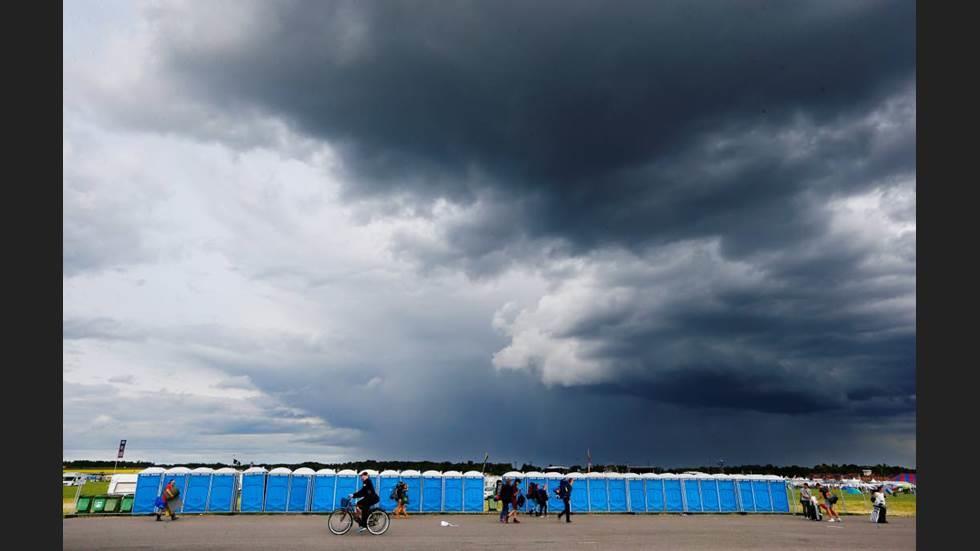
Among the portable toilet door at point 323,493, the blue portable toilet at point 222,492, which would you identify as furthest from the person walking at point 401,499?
the blue portable toilet at point 222,492

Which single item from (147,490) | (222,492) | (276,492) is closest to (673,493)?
(276,492)

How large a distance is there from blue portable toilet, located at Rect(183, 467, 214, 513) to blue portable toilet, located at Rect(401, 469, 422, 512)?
10.4 meters

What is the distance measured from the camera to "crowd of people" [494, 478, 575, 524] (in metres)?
28.8

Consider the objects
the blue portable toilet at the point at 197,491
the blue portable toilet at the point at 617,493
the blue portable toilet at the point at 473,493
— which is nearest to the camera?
the blue portable toilet at the point at 197,491

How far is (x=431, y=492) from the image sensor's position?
36750 millimetres

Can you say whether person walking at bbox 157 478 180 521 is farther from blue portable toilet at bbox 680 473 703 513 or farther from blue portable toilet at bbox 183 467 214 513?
blue portable toilet at bbox 680 473 703 513

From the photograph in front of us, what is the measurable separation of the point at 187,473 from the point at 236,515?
3.52 metres

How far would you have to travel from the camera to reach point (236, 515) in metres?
33.5

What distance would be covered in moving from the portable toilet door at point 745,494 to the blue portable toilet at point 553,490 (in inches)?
454

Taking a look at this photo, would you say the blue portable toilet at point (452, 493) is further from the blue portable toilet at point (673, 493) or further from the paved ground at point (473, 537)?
the blue portable toilet at point (673, 493)

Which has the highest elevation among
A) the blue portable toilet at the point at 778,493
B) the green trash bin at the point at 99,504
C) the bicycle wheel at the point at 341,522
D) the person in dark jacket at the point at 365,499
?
the person in dark jacket at the point at 365,499

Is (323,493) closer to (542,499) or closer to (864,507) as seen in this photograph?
(542,499)

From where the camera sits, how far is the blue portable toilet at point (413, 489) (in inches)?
1425

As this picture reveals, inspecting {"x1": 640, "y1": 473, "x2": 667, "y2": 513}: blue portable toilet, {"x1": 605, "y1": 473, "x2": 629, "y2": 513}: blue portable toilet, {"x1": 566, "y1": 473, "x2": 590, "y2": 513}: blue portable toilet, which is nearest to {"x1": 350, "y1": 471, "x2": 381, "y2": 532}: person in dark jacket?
{"x1": 566, "y1": 473, "x2": 590, "y2": 513}: blue portable toilet
